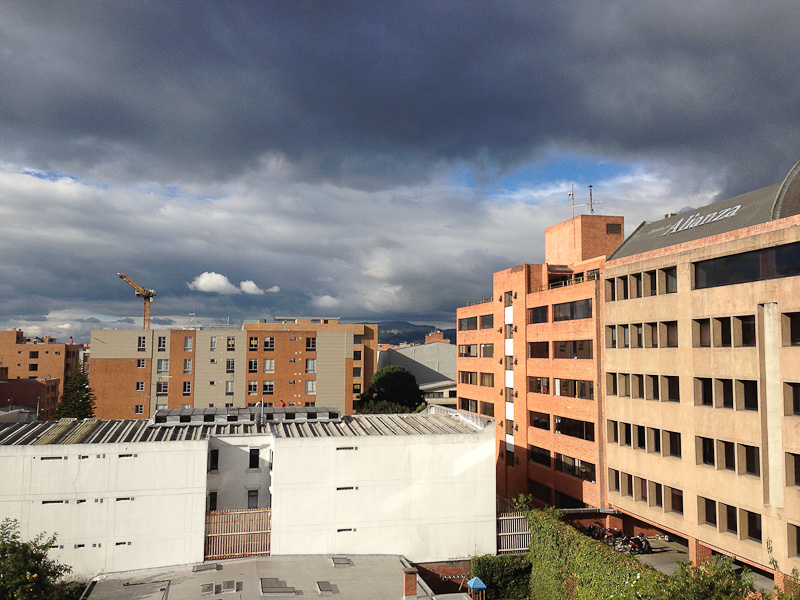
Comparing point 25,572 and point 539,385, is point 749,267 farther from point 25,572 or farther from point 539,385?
point 25,572

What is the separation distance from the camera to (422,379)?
13150 cm

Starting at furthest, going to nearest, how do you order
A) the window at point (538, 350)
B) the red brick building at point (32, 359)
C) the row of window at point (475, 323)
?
1. the red brick building at point (32, 359)
2. the row of window at point (475, 323)
3. the window at point (538, 350)

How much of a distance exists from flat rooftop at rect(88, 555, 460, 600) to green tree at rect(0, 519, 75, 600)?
323cm

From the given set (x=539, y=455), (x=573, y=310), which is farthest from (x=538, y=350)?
(x=539, y=455)

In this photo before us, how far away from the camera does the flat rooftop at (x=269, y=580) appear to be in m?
29.0

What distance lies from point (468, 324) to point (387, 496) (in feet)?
122

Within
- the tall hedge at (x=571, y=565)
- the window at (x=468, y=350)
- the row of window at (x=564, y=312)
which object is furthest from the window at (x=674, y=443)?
the window at (x=468, y=350)

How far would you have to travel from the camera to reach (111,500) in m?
32.5

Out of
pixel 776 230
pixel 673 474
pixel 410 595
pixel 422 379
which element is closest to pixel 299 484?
pixel 410 595

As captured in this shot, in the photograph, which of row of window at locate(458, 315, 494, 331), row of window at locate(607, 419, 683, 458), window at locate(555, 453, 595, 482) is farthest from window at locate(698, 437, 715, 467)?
row of window at locate(458, 315, 494, 331)

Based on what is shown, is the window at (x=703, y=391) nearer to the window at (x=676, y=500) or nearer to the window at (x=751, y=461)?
the window at (x=751, y=461)

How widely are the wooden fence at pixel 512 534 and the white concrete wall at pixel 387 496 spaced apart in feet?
3.79

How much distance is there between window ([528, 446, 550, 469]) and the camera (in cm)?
5197

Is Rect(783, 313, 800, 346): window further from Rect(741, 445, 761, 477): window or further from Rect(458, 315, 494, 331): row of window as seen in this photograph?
Rect(458, 315, 494, 331): row of window
